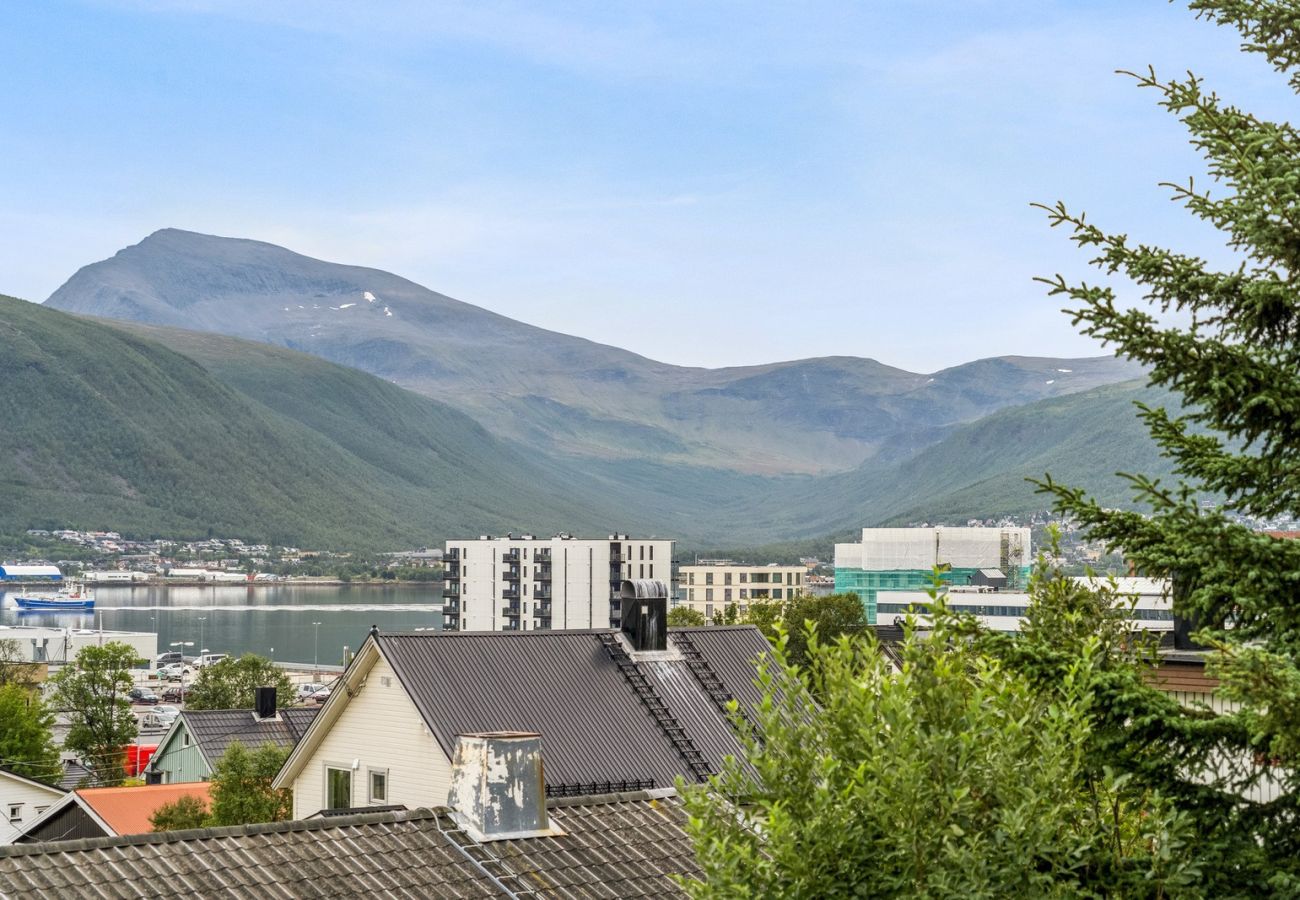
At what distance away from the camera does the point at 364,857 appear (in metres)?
14.0

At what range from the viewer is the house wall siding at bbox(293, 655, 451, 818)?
23156 millimetres

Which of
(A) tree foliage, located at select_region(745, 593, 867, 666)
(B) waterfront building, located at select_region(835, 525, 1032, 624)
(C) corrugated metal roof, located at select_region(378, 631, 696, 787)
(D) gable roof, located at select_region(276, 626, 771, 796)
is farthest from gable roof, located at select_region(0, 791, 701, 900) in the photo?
(B) waterfront building, located at select_region(835, 525, 1032, 624)

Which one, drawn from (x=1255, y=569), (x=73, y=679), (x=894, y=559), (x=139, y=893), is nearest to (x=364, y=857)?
(x=139, y=893)

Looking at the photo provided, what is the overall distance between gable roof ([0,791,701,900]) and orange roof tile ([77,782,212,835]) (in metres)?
20.8

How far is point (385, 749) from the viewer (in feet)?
78.6

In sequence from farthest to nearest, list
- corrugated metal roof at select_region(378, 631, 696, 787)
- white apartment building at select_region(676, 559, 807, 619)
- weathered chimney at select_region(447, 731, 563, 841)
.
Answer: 1. white apartment building at select_region(676, 559, 807, 619)
2. corrugated metal roof at select_region(378, 631, 696, 787)
3. weathered chimney at select_region(447, 731, 563, 841)

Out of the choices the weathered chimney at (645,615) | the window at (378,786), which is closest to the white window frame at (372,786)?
the window at (378,786)

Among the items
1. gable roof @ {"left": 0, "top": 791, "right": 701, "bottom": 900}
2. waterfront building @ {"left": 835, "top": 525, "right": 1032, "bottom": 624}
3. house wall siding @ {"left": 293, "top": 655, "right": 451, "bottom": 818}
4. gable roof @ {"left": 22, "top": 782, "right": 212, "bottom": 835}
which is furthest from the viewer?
waterfront building @ {"left": 835, "top": 525, "right": 1032, "bottom": 624}

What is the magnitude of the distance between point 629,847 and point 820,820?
23.2ft

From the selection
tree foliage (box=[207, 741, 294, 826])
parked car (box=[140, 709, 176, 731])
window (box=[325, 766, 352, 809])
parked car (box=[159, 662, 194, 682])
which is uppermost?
window (box=[325, 766, 352, 809])

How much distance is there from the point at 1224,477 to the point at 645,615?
18.0 metres

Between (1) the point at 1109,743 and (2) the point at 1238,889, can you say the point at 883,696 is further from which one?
(2) the point at 1238,889

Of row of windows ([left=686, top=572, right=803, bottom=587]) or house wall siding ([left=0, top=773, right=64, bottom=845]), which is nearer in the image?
house wall siding ([left=0, top=773, right=64, bottom=845])

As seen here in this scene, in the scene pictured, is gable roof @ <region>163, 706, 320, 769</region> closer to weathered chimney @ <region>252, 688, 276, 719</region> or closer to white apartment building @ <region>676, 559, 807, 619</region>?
weathered chimney @ <region>252, 688, 276, 719</region>
